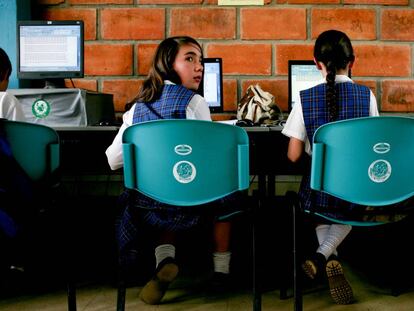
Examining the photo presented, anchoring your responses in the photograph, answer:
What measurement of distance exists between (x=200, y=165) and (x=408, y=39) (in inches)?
70.9

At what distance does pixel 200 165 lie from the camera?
1.49 metres

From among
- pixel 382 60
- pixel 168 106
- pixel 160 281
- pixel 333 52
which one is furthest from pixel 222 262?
pixel 382 60

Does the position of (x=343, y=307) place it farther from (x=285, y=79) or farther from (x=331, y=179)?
(x=285, y=79)

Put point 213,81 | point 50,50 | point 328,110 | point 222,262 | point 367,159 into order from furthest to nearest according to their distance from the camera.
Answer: point 213,81, point 50,50, point 222,262, point 328,110, point 367,159

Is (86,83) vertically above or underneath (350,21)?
underneath

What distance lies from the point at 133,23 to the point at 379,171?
1753 millimetres

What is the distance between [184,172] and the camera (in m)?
1.49

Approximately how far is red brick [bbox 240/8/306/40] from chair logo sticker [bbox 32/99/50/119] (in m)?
1.16

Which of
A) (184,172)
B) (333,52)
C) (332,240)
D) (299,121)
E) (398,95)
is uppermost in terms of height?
(333,52)

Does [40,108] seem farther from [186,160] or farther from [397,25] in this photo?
[397,25]

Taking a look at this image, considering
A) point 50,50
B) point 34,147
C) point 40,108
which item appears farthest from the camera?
point 50,50

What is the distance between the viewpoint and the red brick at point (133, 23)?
9.07 feet

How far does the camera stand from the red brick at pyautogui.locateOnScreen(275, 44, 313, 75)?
2.76m

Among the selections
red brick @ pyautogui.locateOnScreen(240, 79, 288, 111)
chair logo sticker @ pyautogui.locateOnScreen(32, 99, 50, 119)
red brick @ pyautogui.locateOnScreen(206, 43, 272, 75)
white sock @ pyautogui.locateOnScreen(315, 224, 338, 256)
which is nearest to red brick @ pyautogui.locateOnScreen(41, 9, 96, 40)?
red brick @ pyautogui.locateOnScreen(206, 43, 272, 75)
